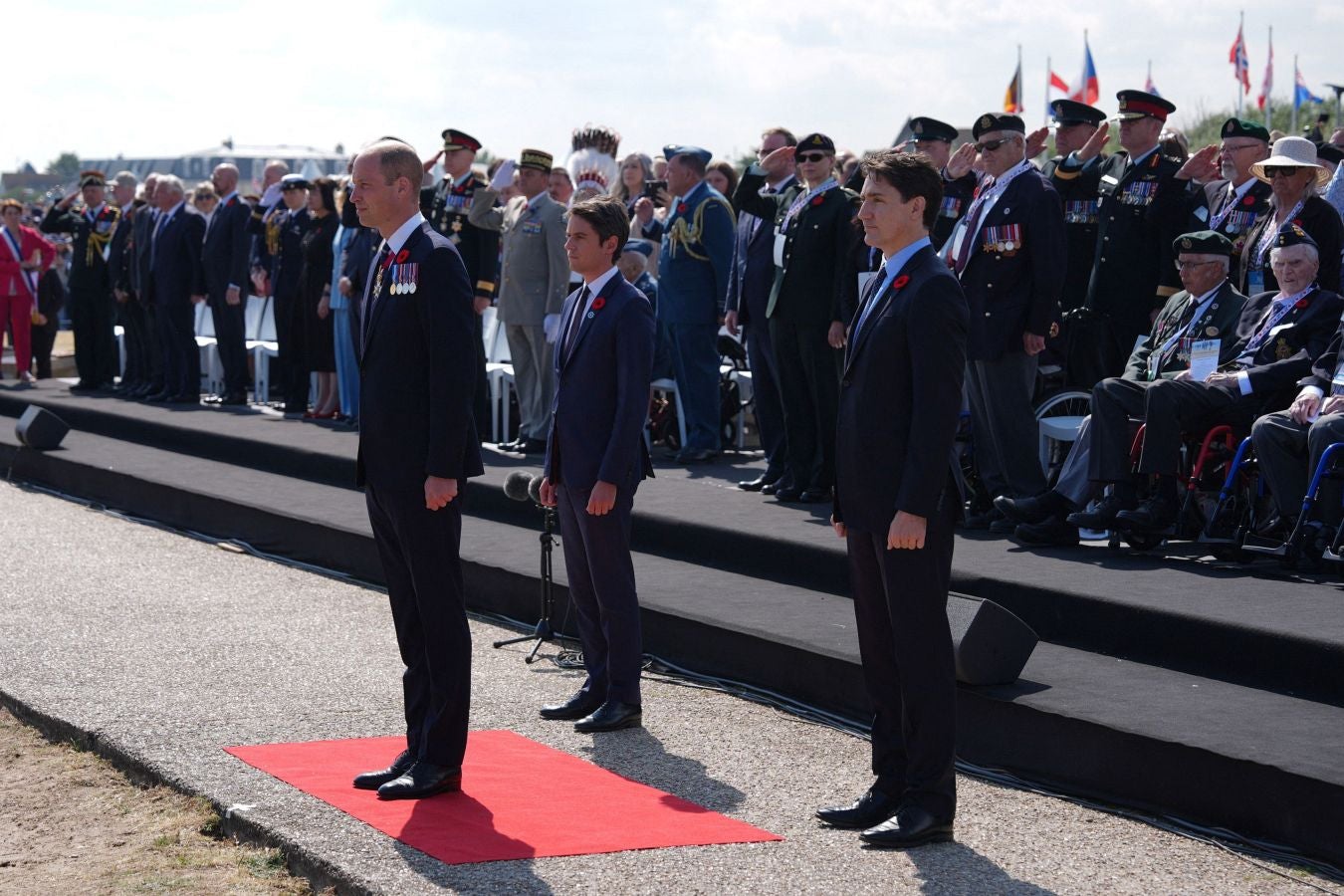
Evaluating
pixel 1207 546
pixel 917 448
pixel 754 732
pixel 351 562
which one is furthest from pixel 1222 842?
pixel 351 562

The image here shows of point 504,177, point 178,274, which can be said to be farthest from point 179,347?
point 504,177

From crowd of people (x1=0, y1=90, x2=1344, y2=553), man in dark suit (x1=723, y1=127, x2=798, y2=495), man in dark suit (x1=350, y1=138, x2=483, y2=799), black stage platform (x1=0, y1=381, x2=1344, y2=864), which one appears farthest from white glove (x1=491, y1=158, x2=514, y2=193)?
man in dark suit (x1=350, y1=138, x2=483, y2=799)

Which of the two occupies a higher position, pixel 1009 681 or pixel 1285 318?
pixel 1285 318

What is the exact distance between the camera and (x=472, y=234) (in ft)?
37.5

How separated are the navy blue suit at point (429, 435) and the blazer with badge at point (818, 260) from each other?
4.09 metres

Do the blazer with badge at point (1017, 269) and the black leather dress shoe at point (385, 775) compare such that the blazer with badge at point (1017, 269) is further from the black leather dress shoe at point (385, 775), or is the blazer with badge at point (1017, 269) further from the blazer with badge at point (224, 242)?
the blazer with badge at point (224, 242)

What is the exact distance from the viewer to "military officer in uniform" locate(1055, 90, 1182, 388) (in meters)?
8.50

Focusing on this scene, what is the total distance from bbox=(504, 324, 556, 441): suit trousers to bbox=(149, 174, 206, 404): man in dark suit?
4.61 m

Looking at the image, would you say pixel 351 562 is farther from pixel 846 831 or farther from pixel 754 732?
pixel 846 831

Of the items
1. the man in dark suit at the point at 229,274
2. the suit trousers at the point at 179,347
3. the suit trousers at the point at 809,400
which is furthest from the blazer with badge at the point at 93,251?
the suit trousers at the point at 809,400

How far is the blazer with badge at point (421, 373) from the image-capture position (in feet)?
16.3

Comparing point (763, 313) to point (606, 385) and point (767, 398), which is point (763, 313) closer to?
point (767, 398)

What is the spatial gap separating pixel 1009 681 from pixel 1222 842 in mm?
1033

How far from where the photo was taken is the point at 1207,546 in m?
7.05
